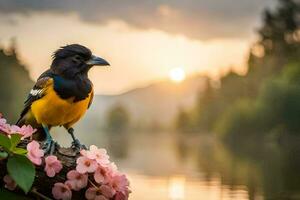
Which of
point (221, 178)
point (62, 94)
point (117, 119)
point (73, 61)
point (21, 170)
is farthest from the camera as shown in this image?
point (117, 119)

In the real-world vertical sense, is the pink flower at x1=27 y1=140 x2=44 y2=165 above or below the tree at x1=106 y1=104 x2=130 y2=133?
below

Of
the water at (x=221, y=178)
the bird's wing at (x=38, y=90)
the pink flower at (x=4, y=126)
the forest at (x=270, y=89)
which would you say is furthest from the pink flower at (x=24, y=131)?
the forest at (x=270, y=89)

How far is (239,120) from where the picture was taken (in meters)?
62.7

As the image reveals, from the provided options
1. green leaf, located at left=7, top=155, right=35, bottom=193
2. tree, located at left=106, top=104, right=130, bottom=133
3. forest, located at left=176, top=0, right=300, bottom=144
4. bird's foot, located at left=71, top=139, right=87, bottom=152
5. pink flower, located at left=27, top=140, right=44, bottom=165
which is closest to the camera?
green leaf, located at left=7, top=155, right=35, bottom=193

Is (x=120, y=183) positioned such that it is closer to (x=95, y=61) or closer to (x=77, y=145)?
(x=77, y=145)

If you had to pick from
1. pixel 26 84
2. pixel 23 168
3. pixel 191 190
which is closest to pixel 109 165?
pixel 23 168

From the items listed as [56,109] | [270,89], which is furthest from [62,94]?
[270,89]

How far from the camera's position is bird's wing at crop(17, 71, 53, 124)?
2.72m

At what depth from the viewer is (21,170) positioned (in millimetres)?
1796

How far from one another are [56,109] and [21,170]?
108cm

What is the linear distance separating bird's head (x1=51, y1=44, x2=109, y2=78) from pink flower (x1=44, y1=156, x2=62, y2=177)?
23.0 inches

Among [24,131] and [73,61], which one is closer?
[24,131]

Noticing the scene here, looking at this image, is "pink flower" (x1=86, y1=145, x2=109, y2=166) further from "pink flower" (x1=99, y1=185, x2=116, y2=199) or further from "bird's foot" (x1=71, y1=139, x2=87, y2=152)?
"bird's foot" (x1=71, y1=139, x2=87, y2=152)

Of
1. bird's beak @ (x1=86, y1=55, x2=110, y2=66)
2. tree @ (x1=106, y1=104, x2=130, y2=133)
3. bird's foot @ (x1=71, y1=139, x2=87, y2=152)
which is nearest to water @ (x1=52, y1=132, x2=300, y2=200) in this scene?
bird's beak @ (x1=86, y1=55, x2=110, y2=66)
